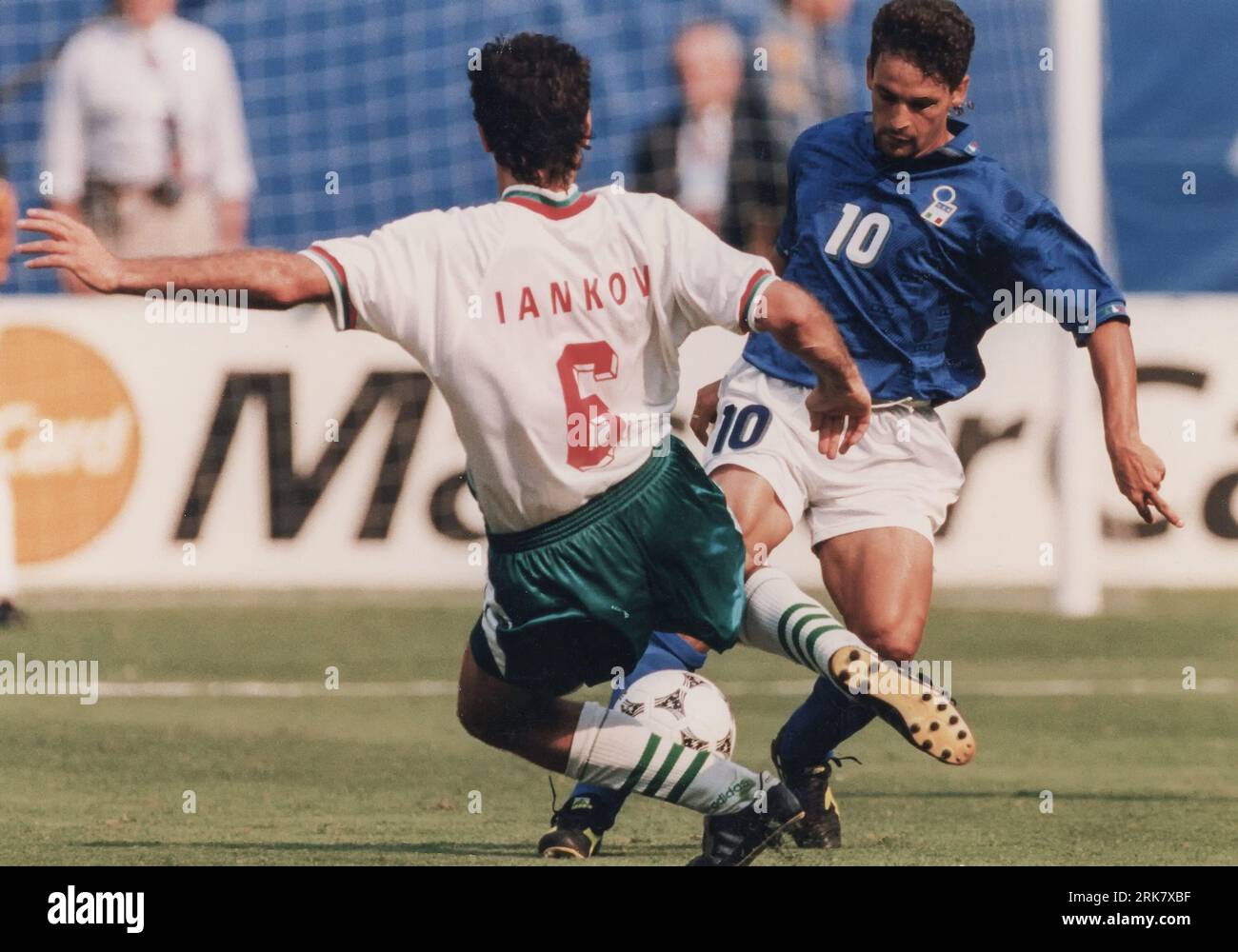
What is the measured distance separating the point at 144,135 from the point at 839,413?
29.8 feet

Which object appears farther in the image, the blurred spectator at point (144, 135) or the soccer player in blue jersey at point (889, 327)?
the blurred spectator at point (144, 135)

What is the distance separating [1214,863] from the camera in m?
5.84

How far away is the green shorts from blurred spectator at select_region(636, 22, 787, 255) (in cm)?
822

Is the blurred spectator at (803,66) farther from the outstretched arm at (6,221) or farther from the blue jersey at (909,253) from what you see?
the blue jersey at (909,253)

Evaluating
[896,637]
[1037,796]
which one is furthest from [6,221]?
[896,637]

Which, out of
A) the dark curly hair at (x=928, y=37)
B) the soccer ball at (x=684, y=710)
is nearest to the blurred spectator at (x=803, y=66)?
the dark curly hair at (x=928, y=37)

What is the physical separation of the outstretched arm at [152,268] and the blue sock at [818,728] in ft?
7.40

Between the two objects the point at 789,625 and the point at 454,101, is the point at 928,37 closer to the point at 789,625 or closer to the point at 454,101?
the point at 789,625

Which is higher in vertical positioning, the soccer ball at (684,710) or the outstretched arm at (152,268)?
the outstretched arm at (152,268)

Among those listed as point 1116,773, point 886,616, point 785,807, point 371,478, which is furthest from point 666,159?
point 785,807

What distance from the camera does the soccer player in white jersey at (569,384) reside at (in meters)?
5.08

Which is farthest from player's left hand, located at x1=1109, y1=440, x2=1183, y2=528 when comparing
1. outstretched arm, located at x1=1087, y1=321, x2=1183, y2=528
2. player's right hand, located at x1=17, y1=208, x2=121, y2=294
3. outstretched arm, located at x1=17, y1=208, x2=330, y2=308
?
player's right hand, located at x1=17, y1=208, x2=121, y2=294

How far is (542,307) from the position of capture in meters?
5.10

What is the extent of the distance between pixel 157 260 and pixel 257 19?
10.9 metres
